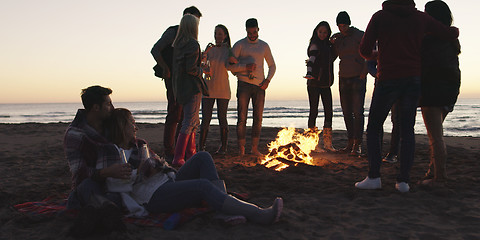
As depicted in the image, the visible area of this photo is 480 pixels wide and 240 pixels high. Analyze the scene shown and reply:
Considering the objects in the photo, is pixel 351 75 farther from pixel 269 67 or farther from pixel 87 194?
pixel 87 194

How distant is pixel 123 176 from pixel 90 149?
37 cm

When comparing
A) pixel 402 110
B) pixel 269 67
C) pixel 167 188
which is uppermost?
pixel 269 67

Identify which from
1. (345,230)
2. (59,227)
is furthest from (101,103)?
(345,230)

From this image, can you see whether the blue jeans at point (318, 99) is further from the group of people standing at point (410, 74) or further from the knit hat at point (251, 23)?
the group of people standing at point (410, 74)

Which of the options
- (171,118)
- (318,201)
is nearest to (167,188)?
(318,201)

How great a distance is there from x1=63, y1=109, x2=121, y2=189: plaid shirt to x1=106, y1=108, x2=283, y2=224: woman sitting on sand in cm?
9

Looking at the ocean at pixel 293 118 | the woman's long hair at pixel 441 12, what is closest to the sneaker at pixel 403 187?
the woman's long hair at pixel 441 12

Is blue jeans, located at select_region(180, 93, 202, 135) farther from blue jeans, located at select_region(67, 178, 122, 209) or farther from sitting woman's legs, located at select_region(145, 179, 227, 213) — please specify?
blue jeans, located at select_region(67, 178, 122, 209)

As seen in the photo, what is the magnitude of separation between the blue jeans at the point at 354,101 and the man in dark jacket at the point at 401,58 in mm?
2502

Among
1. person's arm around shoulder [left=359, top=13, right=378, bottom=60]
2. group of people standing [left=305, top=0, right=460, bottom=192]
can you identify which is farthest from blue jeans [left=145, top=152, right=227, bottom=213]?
person's arm around shoulder [left=359, top=13, right=378, bottom=60]

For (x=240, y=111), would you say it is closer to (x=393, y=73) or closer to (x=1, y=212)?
(x=393, y=73)

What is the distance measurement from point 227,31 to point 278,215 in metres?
4.58

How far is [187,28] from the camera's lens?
17.1 feet

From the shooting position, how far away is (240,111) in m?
6.64
